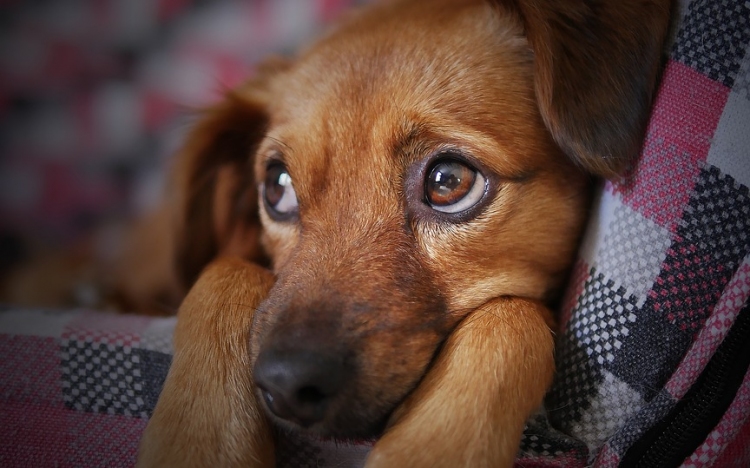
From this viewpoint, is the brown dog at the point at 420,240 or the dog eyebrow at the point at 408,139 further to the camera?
the dog eyebrow at the point at 408,139

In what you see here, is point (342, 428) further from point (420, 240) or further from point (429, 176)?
point (429, 176)

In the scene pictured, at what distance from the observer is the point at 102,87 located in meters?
2.48

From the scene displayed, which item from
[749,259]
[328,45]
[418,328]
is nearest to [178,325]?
[418,328]

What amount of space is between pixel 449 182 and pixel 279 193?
1.63 ft

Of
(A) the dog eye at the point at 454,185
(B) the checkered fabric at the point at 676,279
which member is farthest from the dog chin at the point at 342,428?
(A) the dog eye at the point at 454,185

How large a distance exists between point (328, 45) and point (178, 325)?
0.82 m

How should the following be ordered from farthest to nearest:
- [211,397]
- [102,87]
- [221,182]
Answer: [102,87] → [221,182] → [211,397]

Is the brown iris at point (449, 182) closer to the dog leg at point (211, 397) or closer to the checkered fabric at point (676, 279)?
the checkered fabric at point (676, 279)

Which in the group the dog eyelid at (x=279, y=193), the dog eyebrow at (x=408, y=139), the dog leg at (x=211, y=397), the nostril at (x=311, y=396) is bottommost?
the dog leg at (x=211, y=397)

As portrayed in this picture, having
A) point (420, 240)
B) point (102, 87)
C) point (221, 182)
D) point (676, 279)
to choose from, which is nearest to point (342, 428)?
point (420, 240)

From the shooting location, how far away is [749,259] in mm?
1033

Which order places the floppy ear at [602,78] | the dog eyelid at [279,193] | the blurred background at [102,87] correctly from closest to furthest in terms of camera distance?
the floppy ear at [602,78], the dog eyelid at [279,193], the blurred background at [102,87]

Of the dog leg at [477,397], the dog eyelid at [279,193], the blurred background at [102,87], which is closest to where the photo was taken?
the dog leg at [477,397]

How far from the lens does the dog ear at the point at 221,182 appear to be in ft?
5.91
